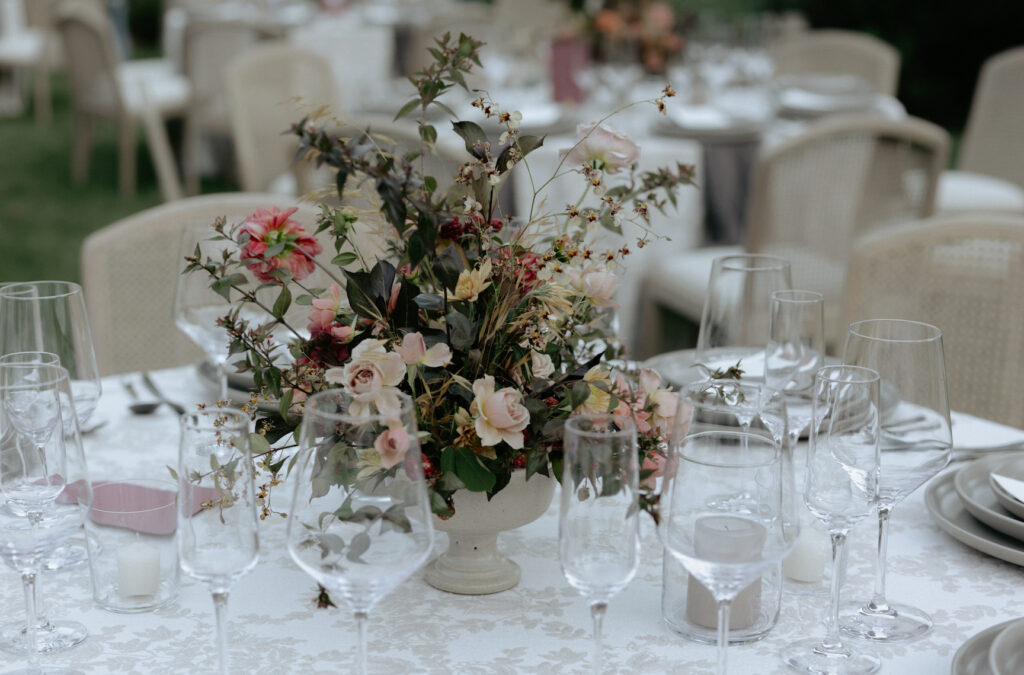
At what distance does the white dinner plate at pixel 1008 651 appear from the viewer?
1.00 meters

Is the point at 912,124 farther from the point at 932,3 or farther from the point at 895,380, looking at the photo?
the point at 932,3

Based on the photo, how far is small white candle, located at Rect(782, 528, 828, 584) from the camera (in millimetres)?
1244

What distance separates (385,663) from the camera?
108 cm

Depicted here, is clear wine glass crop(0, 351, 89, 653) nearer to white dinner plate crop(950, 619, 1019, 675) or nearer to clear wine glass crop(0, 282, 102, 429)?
clear wine glass crop(0, 282, 102, 429)

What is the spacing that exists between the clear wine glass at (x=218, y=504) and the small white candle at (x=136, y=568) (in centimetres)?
25

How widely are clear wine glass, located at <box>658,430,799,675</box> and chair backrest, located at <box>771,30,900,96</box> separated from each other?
3.87 m

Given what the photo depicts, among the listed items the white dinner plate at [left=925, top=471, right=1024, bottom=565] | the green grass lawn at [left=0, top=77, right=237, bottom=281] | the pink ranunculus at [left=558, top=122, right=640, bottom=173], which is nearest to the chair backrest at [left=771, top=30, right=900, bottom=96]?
the green grass lawn at [left=0, top=77, right=237, bottom=281]

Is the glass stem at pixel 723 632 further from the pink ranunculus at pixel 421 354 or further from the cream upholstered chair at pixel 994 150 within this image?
the cream upholstered chair at pixel 994 150

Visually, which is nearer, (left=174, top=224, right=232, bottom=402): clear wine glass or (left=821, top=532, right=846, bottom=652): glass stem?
(left=821, top=532, right=846, bottom=652): glass stem

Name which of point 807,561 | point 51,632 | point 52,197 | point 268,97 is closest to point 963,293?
point 807,561

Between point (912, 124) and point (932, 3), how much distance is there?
17.9 ft

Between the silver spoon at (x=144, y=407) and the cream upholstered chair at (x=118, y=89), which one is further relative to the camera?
the cream upholstered chair at (x=118, y=89)

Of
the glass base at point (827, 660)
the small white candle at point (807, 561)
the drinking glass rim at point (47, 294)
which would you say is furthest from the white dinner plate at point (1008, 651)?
the drinking glass rim at point (47, 294)

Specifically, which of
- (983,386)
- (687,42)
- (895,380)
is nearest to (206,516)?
(895,380)
